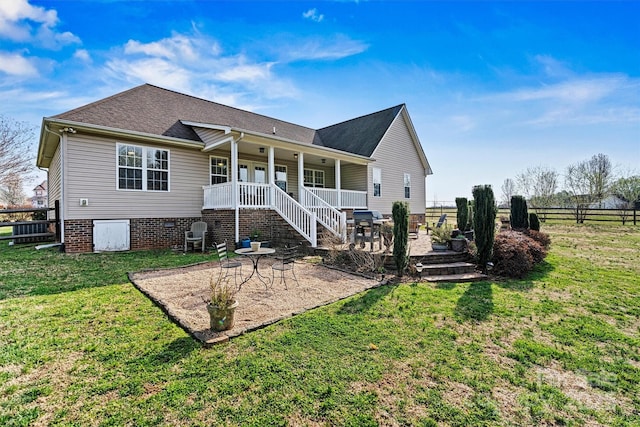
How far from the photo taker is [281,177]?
1466 centimetres

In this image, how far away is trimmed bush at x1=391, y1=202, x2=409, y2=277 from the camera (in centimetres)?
682

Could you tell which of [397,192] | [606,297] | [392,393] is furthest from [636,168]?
[392,393]

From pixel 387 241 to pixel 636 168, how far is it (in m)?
29.4

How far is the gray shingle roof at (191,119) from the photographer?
10.0 meters

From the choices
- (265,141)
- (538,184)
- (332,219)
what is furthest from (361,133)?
(538,184)

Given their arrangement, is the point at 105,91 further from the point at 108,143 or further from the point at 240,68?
the point at 240,68

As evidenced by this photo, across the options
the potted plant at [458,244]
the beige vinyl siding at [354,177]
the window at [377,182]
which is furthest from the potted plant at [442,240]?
the window at [377,182]

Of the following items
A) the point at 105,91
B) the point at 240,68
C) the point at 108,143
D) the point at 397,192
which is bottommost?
the point at 397,192

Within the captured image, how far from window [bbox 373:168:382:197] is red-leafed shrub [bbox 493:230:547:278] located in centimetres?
832

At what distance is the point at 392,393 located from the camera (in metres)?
2.59

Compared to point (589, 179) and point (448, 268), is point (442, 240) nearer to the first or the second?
point (448, 268)

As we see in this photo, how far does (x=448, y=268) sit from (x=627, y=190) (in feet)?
87.5

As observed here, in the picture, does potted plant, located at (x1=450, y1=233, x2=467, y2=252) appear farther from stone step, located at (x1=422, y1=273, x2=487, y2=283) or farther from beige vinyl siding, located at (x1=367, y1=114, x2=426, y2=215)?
beige vinyl siding, located at (x1=367, y1=114, x2=426, y2=215)

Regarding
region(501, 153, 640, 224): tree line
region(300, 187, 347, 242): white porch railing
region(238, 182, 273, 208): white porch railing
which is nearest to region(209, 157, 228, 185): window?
region(238, 182, 273, 208): white porch railing
